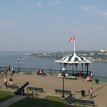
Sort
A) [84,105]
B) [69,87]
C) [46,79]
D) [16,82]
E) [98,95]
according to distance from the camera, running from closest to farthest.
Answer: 1. [84,105]
2. [98,95]
3. [69,87]
4. [16,82]
5. [46,79]

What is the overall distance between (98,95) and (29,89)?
21.2 ft

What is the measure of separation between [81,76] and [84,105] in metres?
18.7

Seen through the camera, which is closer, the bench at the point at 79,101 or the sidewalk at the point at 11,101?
the sidewalk at the point at 11,101

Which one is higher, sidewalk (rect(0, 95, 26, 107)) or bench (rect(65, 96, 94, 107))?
sidewalk (rect(0, 95, 26, 107))

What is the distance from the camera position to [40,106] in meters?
23.7

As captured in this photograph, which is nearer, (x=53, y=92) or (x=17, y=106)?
A: (x=17, y=106)

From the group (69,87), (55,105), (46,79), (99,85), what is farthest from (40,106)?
(46,79)

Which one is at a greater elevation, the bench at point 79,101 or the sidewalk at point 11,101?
the sidewalk at point 11,101

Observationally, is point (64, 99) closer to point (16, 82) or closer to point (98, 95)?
point (98, 95)

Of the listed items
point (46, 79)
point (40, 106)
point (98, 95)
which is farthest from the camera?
point (46, 79)

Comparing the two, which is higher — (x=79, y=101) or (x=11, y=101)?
(x=11, y=101)

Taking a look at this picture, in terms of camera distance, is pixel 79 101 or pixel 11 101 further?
pixel 79 101

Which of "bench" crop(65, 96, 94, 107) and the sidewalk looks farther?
"bench" crop(65, 96, 94, 107)

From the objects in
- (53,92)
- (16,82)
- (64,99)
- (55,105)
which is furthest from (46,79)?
(55,105)
